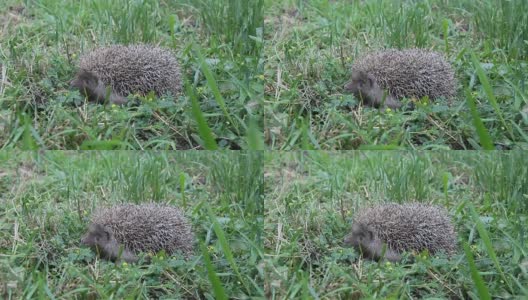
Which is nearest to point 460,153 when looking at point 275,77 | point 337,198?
point 337,198

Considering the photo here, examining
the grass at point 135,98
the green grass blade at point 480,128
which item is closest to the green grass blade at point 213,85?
the grass at point 135,98

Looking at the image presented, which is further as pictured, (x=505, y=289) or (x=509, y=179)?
(x=509, y=179)

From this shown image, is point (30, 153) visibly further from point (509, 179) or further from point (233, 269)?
point (509, 179)

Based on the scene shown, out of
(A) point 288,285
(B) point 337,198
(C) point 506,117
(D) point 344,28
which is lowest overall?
(A) point 288,285

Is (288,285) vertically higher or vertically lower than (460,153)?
lower

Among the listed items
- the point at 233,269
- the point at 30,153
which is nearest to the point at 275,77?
the point at 233,269

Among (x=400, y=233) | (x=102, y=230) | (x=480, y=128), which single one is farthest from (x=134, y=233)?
(x=480, y=128)

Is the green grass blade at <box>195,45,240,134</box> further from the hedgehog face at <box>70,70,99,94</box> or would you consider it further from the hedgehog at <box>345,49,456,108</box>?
the hedgehog at <box>345,49,456,108</box>

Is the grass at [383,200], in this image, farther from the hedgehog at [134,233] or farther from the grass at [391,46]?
the hedgehog at [134,233]
